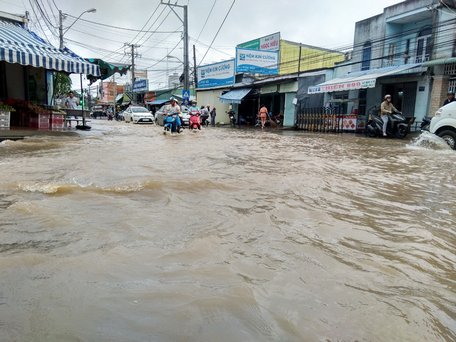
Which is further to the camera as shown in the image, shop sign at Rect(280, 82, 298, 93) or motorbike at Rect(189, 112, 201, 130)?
shop sign at Rect(280, 82, 298, 93)

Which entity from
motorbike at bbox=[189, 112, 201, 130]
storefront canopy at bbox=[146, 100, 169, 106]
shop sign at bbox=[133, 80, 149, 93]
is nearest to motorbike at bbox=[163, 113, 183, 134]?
motorbike at bbox=[189, 112, 201, 130]

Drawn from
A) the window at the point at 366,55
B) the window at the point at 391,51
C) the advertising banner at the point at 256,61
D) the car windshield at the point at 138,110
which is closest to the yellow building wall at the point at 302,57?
the advertising banner at the point at 256,61

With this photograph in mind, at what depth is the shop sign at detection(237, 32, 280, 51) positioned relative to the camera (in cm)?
2589

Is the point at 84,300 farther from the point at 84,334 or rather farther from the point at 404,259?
the point at 404,259

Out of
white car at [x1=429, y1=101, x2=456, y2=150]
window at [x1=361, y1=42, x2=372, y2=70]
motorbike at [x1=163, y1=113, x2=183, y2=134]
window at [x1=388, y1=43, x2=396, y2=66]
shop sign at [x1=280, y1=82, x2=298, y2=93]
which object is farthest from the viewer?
shop sign at [x1=280, y1=82, x2=298, y2=93]

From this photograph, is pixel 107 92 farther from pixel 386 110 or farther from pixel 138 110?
pixel 386 110

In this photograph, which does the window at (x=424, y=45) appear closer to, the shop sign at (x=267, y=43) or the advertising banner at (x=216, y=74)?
the shop sign at (x=267, y=43)

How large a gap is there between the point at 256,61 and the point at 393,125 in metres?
12.6

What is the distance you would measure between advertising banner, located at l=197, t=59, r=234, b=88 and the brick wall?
15347 millimetres

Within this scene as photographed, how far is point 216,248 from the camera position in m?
2.68

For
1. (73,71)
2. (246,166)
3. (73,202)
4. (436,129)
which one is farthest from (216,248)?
(73,71)

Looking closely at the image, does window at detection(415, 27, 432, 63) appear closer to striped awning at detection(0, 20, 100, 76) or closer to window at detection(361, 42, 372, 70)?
window at detection(361, 42, 372, 70)

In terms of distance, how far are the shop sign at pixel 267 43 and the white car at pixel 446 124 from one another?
1772 centimetres

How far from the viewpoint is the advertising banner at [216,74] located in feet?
91.1
